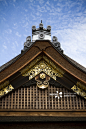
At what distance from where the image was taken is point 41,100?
22.6 feet

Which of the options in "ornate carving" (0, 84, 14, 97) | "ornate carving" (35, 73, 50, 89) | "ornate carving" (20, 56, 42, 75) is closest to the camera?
"ornate carving" (0, 84, 14, 97)

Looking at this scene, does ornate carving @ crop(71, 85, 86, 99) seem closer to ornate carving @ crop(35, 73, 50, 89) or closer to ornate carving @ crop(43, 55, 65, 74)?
ornate carving @ crop(43, 55, 65, 74)

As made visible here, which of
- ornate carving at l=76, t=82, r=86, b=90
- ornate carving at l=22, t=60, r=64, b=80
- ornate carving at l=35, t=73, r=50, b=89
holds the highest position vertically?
ornate carving at l=22, t=60, r=64, b=80

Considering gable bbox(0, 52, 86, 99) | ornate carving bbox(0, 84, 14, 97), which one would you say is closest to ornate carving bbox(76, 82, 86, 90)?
gable bbox(0, 52, 86, 99)

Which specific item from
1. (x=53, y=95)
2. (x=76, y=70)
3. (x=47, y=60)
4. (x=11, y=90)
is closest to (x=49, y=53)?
(x=47, y=60)

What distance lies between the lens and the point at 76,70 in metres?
7.13

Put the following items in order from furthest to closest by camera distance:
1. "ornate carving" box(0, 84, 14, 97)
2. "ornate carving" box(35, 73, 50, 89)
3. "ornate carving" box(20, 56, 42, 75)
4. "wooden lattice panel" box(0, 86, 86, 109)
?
"ornate carving" box(20, 56, 42, 75) < "ornate carving" box(35, 73, 50, 89) < "ornate carving" box(0, 84, 14, 97) < "wooden lattice panel" box(0, 86, 86, 109)

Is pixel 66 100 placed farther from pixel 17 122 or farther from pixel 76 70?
pixel 17 122

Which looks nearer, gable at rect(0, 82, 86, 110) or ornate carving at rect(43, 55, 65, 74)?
gable at rect(0, 82, 86, 110)

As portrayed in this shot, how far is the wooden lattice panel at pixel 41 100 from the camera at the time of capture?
22.1ft

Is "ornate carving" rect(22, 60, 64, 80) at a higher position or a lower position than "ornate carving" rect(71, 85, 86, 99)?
higher

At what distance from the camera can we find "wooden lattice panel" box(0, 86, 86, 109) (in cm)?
674

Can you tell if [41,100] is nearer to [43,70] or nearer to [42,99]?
[42,99]

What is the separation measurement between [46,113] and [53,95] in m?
0.85
